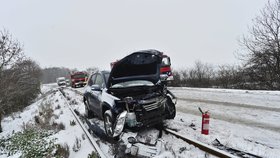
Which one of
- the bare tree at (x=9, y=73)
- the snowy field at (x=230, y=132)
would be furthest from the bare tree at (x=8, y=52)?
the snowy field at (x=230, y=132)

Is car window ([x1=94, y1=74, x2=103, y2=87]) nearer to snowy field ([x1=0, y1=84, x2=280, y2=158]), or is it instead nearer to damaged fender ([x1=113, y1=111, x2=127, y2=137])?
snowy field ([x1=0, y1=84, x2=280, y2=158])

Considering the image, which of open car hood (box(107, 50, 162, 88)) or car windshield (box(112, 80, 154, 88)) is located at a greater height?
open car hood (box(107, 50, 162, 88))

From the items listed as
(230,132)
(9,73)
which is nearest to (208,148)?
(230,132)

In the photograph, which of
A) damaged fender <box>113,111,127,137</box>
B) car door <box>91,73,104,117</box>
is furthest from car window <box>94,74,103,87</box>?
damaged fender <box>113,111,127,137</box>

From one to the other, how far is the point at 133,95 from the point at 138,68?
3.24ft

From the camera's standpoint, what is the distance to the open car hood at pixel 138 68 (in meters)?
5.55

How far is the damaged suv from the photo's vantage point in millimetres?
4949

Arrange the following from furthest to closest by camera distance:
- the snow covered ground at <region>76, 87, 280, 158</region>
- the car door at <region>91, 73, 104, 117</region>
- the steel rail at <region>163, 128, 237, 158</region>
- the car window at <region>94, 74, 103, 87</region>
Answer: the car window at <region>94, 74, 103, 87</region> → the car door at <region>91, 73, 104, 117</region> → the snow covered ground at <region>76, 87, 280, 158</region> → the steel rail at <region>163, 128, 237, 158</region>

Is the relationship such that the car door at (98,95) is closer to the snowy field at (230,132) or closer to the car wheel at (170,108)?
the snowy field at (230,132)

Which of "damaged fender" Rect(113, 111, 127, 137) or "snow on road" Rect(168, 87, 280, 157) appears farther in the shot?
"damaged fender" Rect(113, 111, 127, 137)

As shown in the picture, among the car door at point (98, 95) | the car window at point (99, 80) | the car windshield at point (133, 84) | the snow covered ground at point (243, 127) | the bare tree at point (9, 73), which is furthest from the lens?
the bare tree at point (9, 73)

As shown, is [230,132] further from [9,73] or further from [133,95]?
[9,73]

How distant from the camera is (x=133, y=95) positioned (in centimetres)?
569

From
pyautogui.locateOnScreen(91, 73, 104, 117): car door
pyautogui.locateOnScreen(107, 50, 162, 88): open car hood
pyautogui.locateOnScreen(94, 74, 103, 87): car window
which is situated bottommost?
pyautogui.locateOnScreen(91, 73, 104, 117): car door
